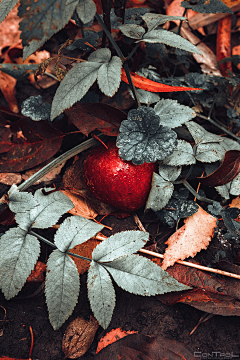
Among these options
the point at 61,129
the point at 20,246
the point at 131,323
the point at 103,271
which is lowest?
the point at 131,323

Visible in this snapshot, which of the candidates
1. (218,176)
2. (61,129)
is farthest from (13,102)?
(218,176)

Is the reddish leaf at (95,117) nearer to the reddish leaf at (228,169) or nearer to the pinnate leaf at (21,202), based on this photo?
the pinnate leaf at (21,202)

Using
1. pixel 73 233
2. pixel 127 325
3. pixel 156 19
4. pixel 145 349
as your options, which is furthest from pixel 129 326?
pixel 156 19

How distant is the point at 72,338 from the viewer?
1.28 meters

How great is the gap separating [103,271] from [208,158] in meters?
0.80

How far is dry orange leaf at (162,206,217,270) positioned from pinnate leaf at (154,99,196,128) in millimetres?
505

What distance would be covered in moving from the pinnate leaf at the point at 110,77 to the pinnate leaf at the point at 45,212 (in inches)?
22.8

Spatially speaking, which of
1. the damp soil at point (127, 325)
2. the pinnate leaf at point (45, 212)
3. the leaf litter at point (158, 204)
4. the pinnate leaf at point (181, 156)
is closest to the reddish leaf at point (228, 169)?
the leaf litter at point (158, 204)

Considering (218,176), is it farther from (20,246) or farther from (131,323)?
(20,246)

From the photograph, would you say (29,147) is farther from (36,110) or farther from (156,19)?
(156,19)

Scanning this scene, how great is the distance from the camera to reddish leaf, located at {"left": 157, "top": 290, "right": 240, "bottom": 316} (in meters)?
1.26

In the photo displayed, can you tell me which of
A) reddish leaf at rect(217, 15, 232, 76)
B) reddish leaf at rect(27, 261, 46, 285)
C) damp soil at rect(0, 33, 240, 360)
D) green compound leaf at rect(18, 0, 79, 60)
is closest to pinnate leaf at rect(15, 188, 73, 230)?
reddish leaf at rect(27, 261, 46, 285)

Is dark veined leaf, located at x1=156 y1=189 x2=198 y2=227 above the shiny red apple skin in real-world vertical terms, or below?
below

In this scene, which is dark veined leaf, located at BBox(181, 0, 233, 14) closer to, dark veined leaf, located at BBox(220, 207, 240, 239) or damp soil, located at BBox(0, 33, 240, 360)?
dark veined leaf, located at BBox(220, 207, 240, 239)
